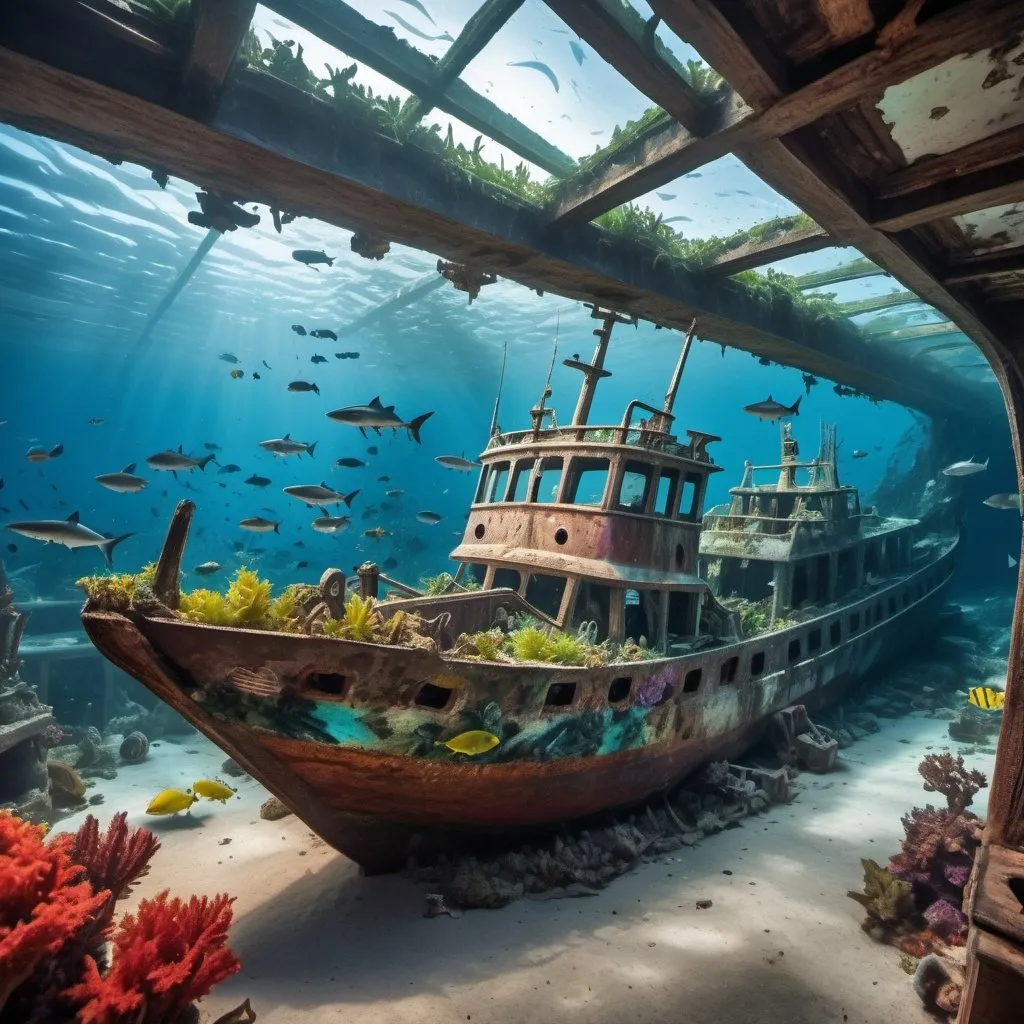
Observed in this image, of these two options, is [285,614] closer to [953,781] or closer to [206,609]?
[206,609]

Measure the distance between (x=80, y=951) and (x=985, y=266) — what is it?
757 centimetres

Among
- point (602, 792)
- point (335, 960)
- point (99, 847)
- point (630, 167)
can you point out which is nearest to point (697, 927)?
point (602, 792)

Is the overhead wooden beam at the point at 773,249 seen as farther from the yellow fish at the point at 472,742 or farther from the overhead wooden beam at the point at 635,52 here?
the yellow fish at the point at 472,742

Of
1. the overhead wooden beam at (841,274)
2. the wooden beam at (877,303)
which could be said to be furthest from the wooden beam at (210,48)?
the wooden beam at (877,303)

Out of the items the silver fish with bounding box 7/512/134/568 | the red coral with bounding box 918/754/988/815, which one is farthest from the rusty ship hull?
the silver fish with bounding box 7/512/134/568

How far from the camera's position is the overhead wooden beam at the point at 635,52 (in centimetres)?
361

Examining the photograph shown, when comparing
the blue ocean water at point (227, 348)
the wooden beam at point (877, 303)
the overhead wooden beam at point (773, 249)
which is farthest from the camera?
the blue ocean water at point (227, 348)

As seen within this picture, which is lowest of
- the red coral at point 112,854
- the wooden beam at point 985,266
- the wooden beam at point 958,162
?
the red coral at point 112,854

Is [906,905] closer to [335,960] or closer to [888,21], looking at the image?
[335,960]

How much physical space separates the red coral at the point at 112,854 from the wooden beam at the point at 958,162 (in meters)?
7.98

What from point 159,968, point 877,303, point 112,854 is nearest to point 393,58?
point 159,968

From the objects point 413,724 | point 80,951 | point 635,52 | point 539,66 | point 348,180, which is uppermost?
point 539,66

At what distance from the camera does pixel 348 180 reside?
518cm

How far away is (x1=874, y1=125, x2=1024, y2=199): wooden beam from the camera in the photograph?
2.74 meters
